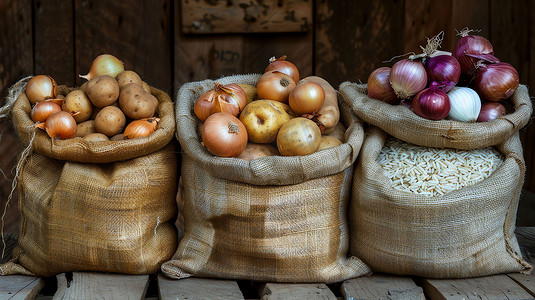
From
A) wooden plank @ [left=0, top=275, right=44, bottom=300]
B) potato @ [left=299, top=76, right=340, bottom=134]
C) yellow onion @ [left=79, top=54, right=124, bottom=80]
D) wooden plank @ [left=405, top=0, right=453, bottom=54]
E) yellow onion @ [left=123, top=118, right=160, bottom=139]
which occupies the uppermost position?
wooden plank @ [left=405, top=0, right=453, bottom=54]

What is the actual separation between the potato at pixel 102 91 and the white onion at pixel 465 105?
140 cm

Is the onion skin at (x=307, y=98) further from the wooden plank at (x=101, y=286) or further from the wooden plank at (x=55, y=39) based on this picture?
the wooden plank at (x=55, y=39)

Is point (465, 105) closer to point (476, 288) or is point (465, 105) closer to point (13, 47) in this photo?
point (476, 288)

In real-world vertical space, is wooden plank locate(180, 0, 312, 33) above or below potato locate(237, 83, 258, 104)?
above

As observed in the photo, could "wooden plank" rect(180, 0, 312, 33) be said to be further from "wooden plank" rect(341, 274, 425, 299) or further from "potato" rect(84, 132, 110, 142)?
"wooden plank" rect(341, 274, 425, 299)

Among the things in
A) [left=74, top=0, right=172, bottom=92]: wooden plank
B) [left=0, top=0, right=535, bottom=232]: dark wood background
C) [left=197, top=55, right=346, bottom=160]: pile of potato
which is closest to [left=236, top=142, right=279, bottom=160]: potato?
[left=197, top=55, right=346, bottom=160]: pile of potato

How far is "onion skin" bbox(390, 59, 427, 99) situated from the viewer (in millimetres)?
2281

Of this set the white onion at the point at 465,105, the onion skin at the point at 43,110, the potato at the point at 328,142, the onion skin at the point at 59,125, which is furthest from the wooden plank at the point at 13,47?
the white onion at the point at 465,105

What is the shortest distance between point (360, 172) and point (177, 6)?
1624mm

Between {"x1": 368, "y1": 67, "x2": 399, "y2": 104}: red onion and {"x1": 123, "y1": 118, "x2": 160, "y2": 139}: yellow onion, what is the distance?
37.2 inches

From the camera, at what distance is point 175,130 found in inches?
95.6

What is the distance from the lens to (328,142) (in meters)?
2.33

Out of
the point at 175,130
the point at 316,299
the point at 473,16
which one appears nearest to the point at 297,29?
the point at 473,16

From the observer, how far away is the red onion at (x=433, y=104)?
2.21 m
